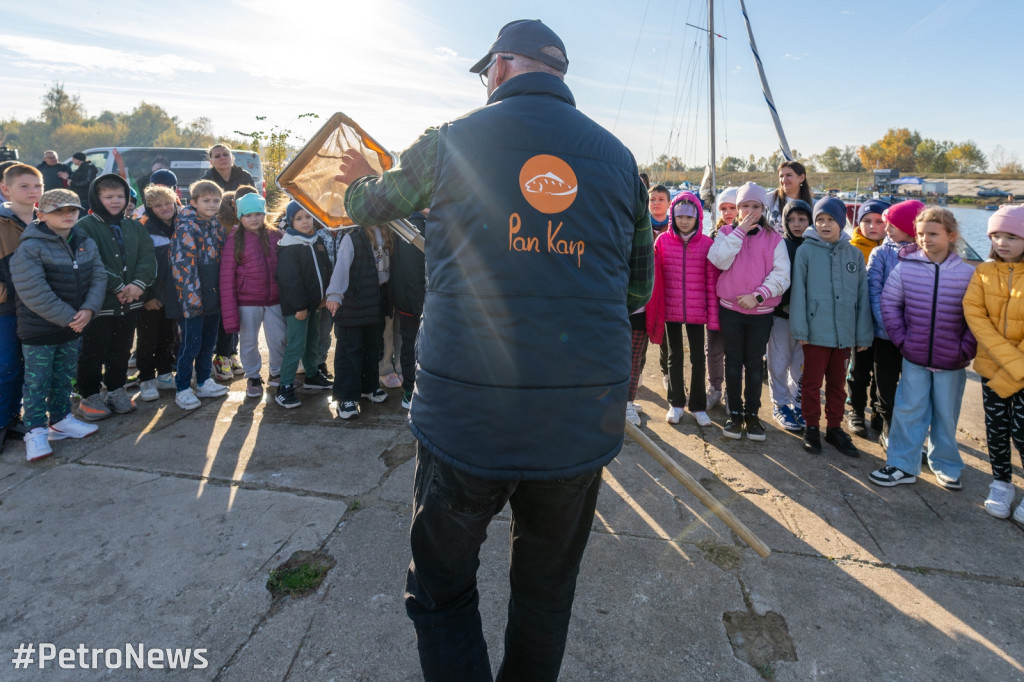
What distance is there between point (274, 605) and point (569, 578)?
4.72 feet

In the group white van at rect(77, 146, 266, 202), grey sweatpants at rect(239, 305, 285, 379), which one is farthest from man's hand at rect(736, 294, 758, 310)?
white van at rect(77, 146, 266, 202)

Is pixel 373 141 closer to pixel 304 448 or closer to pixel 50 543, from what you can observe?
pixel 304 448

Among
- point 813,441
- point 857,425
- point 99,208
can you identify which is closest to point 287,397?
point 99,208

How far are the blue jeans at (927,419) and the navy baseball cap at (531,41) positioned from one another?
11.5 ft

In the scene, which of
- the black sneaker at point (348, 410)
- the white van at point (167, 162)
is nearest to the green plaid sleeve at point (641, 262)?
the black sneaker at point (348, 410)

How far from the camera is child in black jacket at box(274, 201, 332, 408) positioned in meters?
4.69

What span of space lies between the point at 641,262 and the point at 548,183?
2.21 ft

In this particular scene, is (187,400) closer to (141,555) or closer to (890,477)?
(141,555)

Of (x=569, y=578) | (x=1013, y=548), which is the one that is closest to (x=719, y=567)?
(x=569, y=578)

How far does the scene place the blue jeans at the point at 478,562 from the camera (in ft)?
5.11

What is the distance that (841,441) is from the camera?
4133mm

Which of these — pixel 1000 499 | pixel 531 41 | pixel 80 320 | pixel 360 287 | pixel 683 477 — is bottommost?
pixel 1000 499

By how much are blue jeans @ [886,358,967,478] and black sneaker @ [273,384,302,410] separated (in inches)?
187

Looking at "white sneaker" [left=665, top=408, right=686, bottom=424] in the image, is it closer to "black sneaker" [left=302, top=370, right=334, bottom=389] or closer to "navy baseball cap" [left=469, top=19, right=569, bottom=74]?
"black sneaker" [left=302, top=370, right=334, bottom=389]
